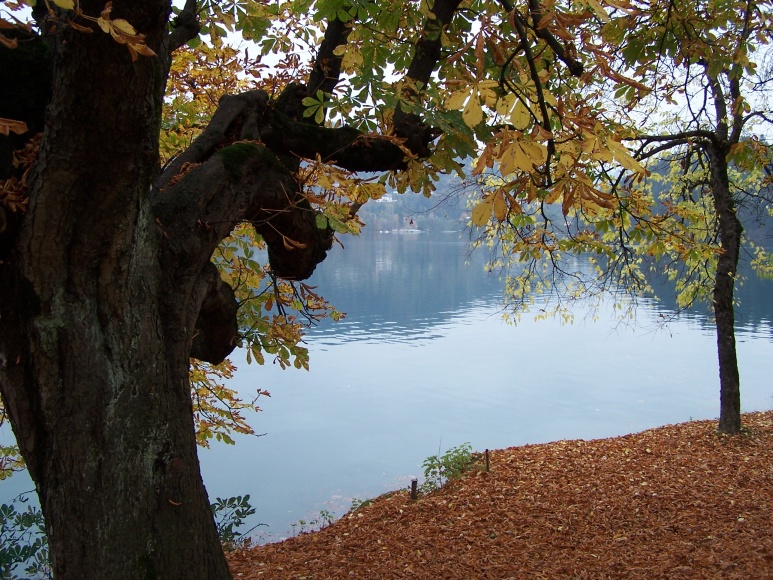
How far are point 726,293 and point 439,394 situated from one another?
8047 millimetres

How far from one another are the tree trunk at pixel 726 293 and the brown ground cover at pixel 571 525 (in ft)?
1.50

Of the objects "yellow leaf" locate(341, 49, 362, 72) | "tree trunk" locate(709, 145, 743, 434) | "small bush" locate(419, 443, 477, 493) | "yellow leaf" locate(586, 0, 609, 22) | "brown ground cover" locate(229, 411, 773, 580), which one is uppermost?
"yellow leaf" locate(341, 49, 362, 72)

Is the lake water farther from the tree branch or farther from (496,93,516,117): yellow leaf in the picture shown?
(496,93,516,117): yellow leaf

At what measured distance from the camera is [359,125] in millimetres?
3359

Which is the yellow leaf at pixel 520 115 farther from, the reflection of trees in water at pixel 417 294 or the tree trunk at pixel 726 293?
the reflection of trees in water at pixel 417 294

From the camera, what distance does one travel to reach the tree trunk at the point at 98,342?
6.53 feet

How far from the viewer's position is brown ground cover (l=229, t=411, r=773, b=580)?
13.6 ft

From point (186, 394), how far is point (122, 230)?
74cm

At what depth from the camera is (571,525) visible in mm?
5035

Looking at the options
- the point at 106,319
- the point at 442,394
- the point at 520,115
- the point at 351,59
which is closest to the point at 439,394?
the point at 442,394

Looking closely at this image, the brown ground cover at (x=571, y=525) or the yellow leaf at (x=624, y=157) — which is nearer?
the yellow leaf at (x=624, y=157)

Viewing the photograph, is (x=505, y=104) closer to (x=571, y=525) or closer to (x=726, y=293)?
(x=571, y=525)

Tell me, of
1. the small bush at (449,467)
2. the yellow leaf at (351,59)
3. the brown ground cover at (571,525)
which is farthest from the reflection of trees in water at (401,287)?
the yellow leaf at (351,59)

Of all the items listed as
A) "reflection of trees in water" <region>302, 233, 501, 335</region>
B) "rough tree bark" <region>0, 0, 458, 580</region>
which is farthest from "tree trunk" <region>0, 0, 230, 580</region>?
"reflection of trees in water" <region>302, 233, 501, 335</region>
